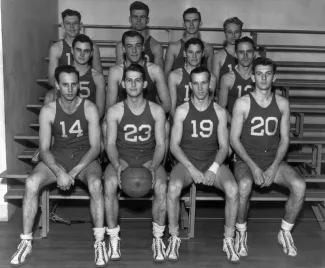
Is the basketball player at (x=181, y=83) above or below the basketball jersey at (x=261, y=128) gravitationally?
above

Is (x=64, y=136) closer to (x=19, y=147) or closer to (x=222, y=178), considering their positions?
(x=19, y=147)

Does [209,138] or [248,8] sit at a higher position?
[248,8]

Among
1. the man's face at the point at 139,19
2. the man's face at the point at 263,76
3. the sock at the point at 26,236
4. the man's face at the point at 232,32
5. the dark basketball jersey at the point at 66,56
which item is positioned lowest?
the sock at the point at 26,236

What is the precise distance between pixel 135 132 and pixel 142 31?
1483 millimetres

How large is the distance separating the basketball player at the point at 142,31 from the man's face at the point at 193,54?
62cm

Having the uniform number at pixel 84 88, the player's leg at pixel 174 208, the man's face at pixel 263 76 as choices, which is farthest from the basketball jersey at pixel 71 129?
the man's face at pixel 263 76

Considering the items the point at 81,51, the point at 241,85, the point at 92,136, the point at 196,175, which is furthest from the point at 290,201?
the point at 81,51

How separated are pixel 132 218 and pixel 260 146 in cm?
125

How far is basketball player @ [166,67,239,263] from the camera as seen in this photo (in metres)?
3.51

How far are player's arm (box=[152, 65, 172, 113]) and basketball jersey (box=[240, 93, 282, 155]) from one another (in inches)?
28.3

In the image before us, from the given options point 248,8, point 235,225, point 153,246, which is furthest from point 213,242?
point 248,8

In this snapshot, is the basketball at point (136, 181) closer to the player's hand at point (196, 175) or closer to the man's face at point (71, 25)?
the player's hand at point (196, 175)

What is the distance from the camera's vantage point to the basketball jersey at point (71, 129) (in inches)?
145

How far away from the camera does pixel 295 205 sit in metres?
3.60
